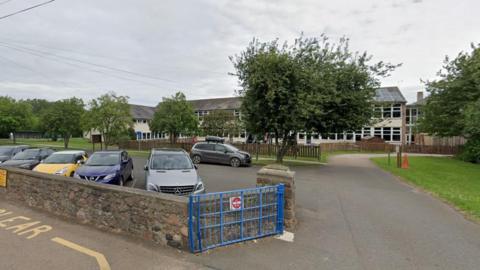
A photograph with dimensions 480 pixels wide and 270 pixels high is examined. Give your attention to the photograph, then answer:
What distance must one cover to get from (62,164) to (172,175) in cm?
579

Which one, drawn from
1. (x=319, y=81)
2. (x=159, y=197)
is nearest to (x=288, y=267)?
(x=159, y=197)

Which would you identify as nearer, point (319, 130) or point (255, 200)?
point (255, 200)

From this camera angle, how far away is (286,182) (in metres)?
5.13

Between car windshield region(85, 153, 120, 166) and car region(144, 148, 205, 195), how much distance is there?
69.4 inches

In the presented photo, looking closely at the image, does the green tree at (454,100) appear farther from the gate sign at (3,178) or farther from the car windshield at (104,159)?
the gate sign at (3,178)

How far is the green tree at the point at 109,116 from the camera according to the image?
22.1m

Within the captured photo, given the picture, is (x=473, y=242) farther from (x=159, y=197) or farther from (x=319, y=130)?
(x=319, y=130)

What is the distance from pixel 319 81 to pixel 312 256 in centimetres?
1241

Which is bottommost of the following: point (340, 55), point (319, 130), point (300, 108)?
point (319, 130)

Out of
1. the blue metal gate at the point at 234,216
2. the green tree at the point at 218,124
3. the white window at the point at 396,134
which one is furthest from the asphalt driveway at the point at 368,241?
the white window at the point at 396,134

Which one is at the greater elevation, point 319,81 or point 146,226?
point 319,81

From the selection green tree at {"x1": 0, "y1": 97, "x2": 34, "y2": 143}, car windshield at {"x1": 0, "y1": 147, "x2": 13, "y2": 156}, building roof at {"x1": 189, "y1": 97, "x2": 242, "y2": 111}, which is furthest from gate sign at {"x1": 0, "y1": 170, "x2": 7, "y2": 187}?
building roof at {"x1": 189, "y1": 97, "x2": 242, "y2": 111}

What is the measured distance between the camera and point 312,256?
4066mm

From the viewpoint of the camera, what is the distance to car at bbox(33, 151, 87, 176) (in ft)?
31.0
